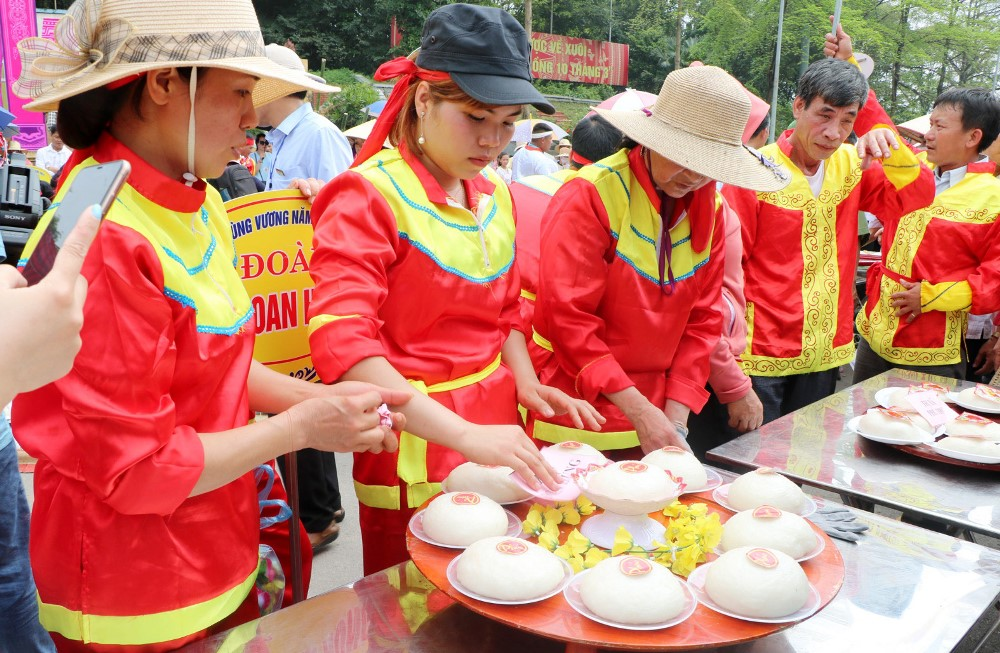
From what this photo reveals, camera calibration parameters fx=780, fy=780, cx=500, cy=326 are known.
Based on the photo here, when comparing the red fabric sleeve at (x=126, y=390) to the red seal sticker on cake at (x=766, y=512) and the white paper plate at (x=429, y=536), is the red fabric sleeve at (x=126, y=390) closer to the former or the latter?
the white paper plate at (x=429, y=536)

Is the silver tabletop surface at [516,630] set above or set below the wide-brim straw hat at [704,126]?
below

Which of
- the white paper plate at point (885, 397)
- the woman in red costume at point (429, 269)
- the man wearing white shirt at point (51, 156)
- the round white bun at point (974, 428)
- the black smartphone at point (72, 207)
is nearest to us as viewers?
the black smartphone at point (72, 207)

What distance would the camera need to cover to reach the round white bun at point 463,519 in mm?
1246

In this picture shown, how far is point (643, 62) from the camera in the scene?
36.9 m

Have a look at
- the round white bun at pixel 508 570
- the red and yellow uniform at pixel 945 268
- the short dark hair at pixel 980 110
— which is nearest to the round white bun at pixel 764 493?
the round white bun at pixel 508 570

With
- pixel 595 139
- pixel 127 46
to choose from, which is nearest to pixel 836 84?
pixel 595 139

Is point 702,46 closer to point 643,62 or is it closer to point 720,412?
point 643,62

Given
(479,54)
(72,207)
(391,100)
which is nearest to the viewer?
(72,207)

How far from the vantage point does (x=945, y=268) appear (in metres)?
3.35

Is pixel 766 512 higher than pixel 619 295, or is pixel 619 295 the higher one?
pixel 619 295

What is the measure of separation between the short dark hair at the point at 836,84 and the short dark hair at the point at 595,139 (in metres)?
0.70

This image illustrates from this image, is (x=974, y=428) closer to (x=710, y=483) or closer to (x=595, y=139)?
(x=710, y=483)

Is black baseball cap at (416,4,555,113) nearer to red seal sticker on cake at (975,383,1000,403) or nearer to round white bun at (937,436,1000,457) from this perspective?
round white bun at (937,436,1000,457)

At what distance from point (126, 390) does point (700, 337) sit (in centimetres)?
156
